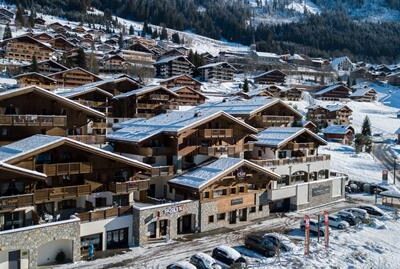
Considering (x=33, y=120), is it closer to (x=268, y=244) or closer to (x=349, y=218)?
(x=268, y=244)

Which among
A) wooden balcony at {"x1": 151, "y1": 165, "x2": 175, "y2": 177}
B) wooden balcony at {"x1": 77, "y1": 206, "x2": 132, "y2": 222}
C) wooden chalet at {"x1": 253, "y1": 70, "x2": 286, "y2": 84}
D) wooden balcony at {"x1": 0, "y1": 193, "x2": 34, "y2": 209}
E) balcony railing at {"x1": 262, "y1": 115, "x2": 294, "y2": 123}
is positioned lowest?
wooden balcony at {"x1": 77, "y1": 206, "x2": 132, "y2": 222}

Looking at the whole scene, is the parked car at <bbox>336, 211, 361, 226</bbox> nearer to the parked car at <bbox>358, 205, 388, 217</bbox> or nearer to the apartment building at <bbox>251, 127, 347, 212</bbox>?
the parked car at <bbox>358, 205, 388, 217</bbox>

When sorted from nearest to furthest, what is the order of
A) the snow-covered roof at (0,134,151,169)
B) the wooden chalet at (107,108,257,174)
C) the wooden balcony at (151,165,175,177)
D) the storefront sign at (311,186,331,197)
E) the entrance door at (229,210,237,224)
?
the snow-covered roof at (0,134,151,169) < the wooden balcony at (151,165,175,177) < the entrance door at (229,210,237,224) < the wooden chalet at (107,108,257,174) < the storefront sign at (311,186,331,197)

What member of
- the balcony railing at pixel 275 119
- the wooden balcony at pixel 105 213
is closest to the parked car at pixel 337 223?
the wooden balcony at pixel 105 213

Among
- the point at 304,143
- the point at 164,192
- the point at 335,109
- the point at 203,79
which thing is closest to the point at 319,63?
the point at 203,79

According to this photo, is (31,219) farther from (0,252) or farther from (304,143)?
(304,143)

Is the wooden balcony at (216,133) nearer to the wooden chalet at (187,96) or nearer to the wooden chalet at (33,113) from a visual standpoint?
the wooden chalet at (33,113)

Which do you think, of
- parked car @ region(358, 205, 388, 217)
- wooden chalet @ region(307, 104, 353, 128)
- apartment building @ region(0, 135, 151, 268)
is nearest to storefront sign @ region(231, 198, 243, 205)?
apartment building @ region(0, 135, 151, 268)
